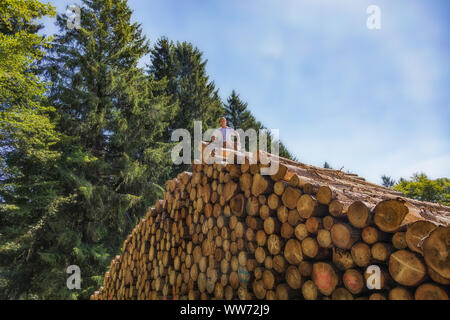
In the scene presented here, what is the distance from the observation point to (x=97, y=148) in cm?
1057

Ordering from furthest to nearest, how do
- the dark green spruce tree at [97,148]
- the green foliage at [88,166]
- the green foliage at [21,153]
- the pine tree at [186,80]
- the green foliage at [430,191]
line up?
the pine tree at [186,80]
the green foliage at [430,191]
the dark green spruce tree at [97,148]
the green foliage at [88,166]
the green foliage at [21,153]

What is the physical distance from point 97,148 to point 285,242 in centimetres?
1030

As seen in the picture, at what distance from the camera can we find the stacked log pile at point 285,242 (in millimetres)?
1408

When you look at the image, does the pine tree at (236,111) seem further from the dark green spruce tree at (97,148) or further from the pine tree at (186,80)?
the dark green spruce tree at (97,148)

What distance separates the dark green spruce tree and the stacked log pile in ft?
21.5

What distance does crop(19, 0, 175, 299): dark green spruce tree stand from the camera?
876 cm

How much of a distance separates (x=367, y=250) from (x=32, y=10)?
408 inches

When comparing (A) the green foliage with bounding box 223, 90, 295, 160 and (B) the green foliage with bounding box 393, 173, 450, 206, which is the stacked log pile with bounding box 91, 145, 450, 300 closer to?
(B) the green foliage with bounding box 393, 173, 450, 206

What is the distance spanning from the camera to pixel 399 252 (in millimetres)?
1425

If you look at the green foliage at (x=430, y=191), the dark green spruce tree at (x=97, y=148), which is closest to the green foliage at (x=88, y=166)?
the dark green spruce tree at (x=97, y=148)

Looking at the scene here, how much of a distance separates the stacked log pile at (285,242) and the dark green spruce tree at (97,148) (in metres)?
6.54

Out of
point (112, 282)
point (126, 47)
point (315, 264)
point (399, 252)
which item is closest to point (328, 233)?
point (315, 264)

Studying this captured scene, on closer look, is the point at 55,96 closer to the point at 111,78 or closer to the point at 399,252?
the point at 111,78

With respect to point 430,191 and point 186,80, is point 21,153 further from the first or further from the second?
point 430,191
